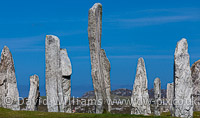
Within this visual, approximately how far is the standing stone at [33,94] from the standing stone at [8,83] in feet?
3.88

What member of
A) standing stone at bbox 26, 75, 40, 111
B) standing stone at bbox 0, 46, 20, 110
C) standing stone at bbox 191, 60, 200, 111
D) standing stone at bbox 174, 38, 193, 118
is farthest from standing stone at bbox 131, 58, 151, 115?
standing stone at bbox 191, 60, 200, 111

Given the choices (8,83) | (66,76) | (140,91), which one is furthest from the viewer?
(140,91)

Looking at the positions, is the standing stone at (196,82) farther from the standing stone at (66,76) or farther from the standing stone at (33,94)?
the standing stone at (33,94)

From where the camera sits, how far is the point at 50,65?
3153 cm

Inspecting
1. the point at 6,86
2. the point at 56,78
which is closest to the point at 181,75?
the point at 56,78

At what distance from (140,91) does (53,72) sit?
Answer: 820 cm

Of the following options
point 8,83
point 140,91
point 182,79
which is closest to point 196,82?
point 140,91

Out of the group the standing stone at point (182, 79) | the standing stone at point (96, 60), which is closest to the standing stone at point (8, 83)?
the standing stone at point (96, 60)

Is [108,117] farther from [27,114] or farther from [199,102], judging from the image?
[199,102]

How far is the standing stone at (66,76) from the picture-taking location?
31.6 m

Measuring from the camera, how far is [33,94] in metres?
35.0

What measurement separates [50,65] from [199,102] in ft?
63.1

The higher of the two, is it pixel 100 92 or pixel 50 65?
pixel 50 65

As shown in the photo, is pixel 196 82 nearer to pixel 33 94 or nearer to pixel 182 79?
pixel 182 79
